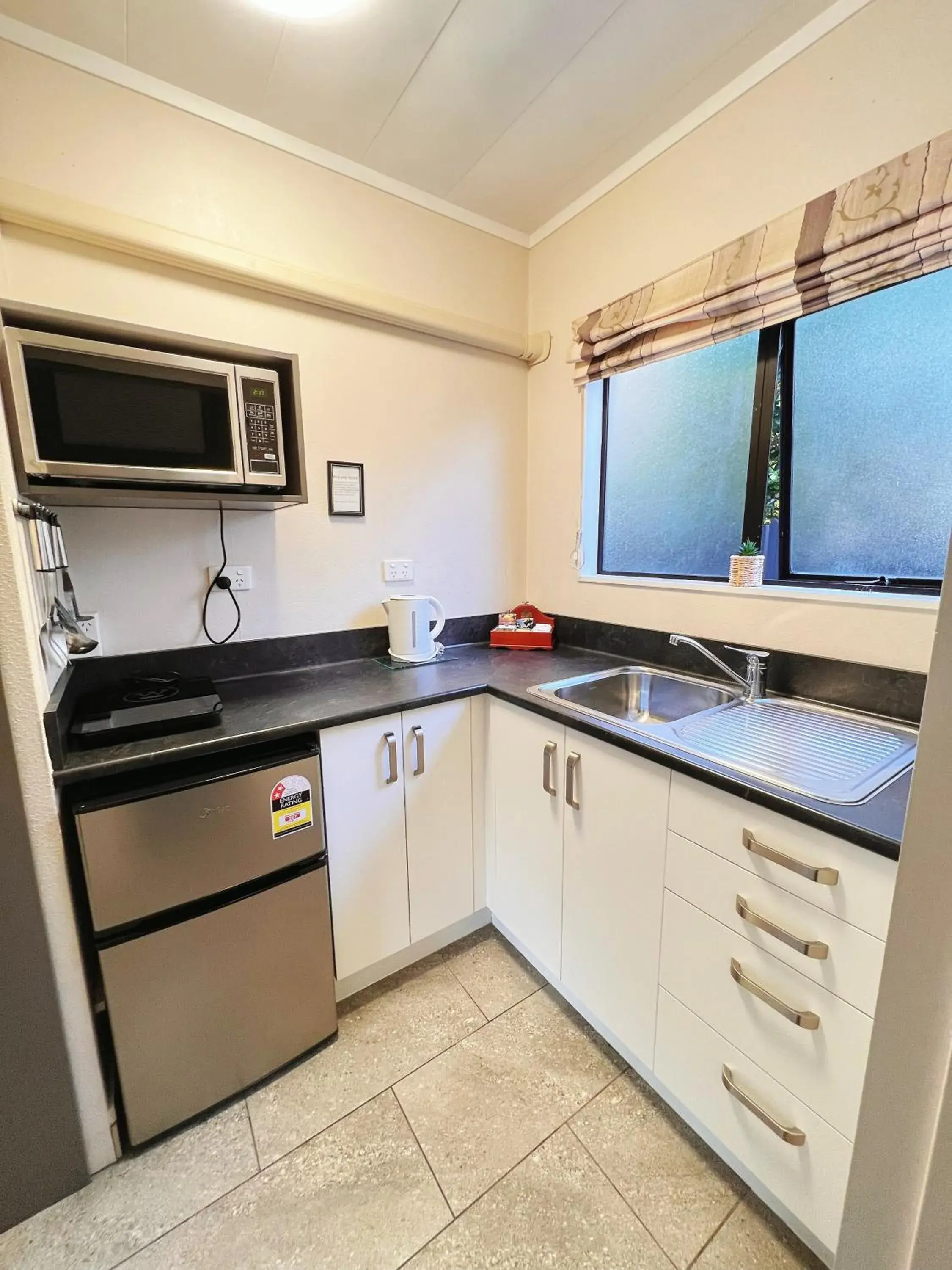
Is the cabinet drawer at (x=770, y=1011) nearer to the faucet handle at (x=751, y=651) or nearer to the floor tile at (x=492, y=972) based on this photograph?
the floor tile at (x=492, y=972)

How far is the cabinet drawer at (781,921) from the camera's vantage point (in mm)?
823

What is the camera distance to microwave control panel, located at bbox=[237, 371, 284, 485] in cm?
131

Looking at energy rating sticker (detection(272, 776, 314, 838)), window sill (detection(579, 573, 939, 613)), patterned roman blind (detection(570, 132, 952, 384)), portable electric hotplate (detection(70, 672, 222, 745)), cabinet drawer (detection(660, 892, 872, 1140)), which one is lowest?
cabinet drawer (detection(660, 892, 872, 1140))

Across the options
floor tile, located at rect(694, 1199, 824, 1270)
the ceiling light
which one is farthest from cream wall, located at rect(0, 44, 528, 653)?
floor tile, located at rect(694, 1199, 824, 1270)

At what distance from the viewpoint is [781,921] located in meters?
0.93

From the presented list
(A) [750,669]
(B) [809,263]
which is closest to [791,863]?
(A) [750,669]

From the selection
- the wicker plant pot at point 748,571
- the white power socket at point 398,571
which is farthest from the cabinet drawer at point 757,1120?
the white power socket at point 398,571

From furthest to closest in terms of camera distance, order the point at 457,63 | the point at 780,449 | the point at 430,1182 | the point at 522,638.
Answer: the point at 522,638 → the point at 780,449 → the point at 457,63 → the point at 430,1182

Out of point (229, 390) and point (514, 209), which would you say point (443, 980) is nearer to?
point (229, 390)

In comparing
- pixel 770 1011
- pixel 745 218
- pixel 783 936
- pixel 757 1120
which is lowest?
pixel 757 1120

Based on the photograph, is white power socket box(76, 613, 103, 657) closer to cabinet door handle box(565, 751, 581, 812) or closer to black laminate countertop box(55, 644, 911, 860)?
black laminate countertop box(55, 644, 911, 860)

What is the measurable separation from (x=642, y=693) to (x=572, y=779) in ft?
1.89

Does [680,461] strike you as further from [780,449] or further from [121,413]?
[121,413]

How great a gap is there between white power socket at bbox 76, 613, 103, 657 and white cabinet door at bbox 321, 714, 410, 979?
732 millimetres
